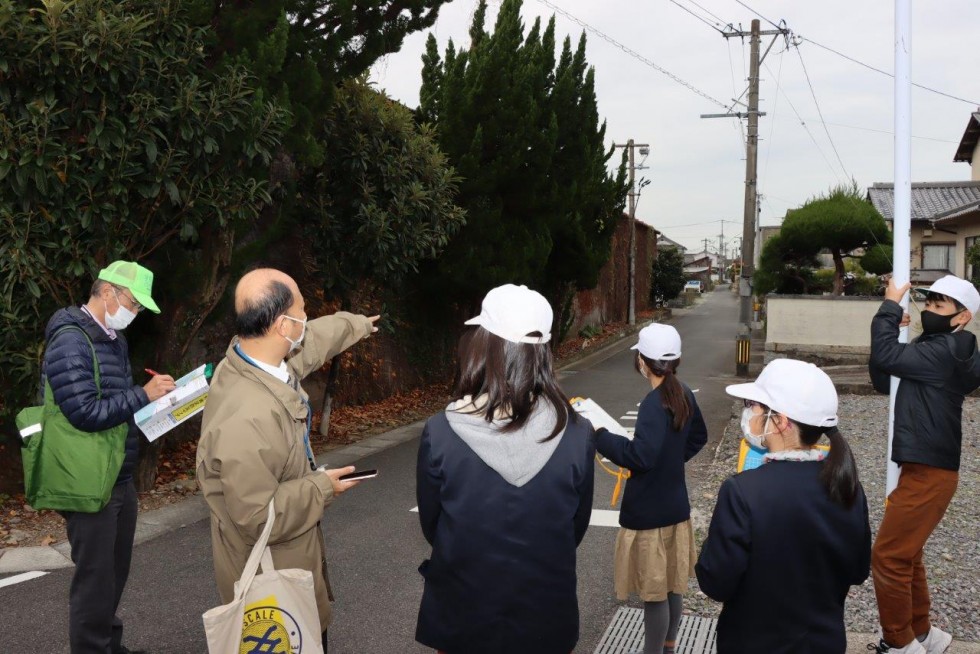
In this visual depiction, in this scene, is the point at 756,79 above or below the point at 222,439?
above

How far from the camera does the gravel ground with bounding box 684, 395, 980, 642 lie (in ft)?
14.3

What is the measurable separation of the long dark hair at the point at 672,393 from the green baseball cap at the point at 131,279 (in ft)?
7.64

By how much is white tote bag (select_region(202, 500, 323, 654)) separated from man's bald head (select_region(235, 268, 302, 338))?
1.97ft

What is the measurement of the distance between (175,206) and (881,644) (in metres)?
5.81

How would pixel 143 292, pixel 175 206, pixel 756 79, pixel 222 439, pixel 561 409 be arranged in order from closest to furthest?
pixel 561 409, pixel 222 439, pixel 143 292, pixel 175 206, pixel 756 79

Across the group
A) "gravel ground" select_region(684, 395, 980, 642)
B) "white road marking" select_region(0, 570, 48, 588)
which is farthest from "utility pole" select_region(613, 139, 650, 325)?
"white road marking" select_region(0, 570, 48, 588)

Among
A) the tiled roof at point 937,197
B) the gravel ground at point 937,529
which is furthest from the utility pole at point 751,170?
the gravel ground at point 937,529

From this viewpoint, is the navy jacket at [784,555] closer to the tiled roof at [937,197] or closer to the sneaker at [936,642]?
the sneaker at [936,642]

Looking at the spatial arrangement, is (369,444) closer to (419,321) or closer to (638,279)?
(419,321)

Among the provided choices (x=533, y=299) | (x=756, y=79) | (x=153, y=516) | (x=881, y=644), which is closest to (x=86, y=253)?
(x=153, y=516)

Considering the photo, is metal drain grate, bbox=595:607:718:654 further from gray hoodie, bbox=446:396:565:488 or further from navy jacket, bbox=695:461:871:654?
gray hoodie, bbox=446:396:565:488

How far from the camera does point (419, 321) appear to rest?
46.0 feet

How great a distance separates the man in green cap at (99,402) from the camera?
335cm

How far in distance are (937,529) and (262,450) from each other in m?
5.57
